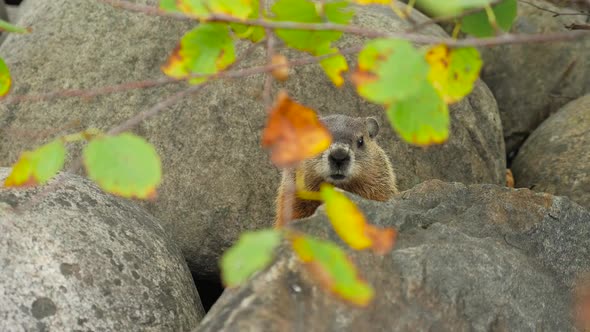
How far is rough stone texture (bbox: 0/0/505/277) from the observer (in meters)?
5.11

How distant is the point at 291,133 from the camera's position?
1898 millimetres

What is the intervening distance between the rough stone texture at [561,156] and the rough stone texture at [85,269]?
296 cm

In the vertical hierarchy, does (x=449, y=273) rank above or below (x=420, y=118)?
below

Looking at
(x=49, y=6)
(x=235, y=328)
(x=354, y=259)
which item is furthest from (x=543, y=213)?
(x=49, y=6)

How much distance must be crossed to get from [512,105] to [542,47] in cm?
54

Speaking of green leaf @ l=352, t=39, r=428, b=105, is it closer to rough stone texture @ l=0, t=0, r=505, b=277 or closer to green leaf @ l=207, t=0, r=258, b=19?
green leaf @ l=207, t=0, r=258, b=19

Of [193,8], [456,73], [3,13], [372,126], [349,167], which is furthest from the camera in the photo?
[3,13]

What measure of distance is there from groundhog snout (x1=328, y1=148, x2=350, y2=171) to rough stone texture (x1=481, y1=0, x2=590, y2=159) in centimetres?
246

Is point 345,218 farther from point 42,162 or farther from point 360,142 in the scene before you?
point 360,142

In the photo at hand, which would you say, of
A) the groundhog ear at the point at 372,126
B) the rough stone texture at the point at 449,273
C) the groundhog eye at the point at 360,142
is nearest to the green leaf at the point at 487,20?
the rough stone texture at the point at 449,273

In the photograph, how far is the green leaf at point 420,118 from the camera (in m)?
1.94

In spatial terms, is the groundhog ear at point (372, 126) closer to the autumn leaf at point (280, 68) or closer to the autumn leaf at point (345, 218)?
the autumn leaf at point (280, 68)

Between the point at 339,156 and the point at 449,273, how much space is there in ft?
5.45

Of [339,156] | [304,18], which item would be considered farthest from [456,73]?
[339,156]
